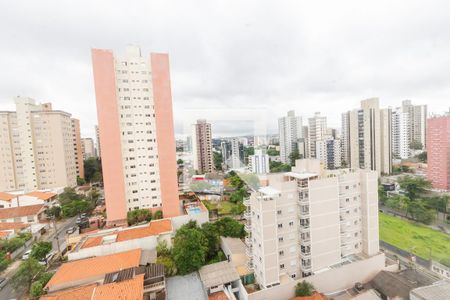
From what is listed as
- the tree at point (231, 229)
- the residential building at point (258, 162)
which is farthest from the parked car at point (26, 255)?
the residential building at point (258, 162)

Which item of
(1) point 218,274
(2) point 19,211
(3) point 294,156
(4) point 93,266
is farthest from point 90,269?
(3) point 294,156

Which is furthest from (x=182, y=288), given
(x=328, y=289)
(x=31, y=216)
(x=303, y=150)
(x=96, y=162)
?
(x=303, y=150)

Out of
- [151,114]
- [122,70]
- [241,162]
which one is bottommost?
[241,162]

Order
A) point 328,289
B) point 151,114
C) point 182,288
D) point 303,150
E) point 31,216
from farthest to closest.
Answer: point 303,150
point 31,216
point 151,114
point 328,289
point 182,288

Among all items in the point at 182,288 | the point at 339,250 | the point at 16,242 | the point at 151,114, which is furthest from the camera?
the point at 151,114

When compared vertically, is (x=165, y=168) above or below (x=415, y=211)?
above

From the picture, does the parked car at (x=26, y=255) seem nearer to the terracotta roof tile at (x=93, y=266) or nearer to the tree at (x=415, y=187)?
the terracotta roof tile at (x=93, y=266)

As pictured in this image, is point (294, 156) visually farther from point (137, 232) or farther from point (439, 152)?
point (137, 232)

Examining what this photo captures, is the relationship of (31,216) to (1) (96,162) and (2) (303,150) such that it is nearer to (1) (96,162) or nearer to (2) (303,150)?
(1) (96,162)
